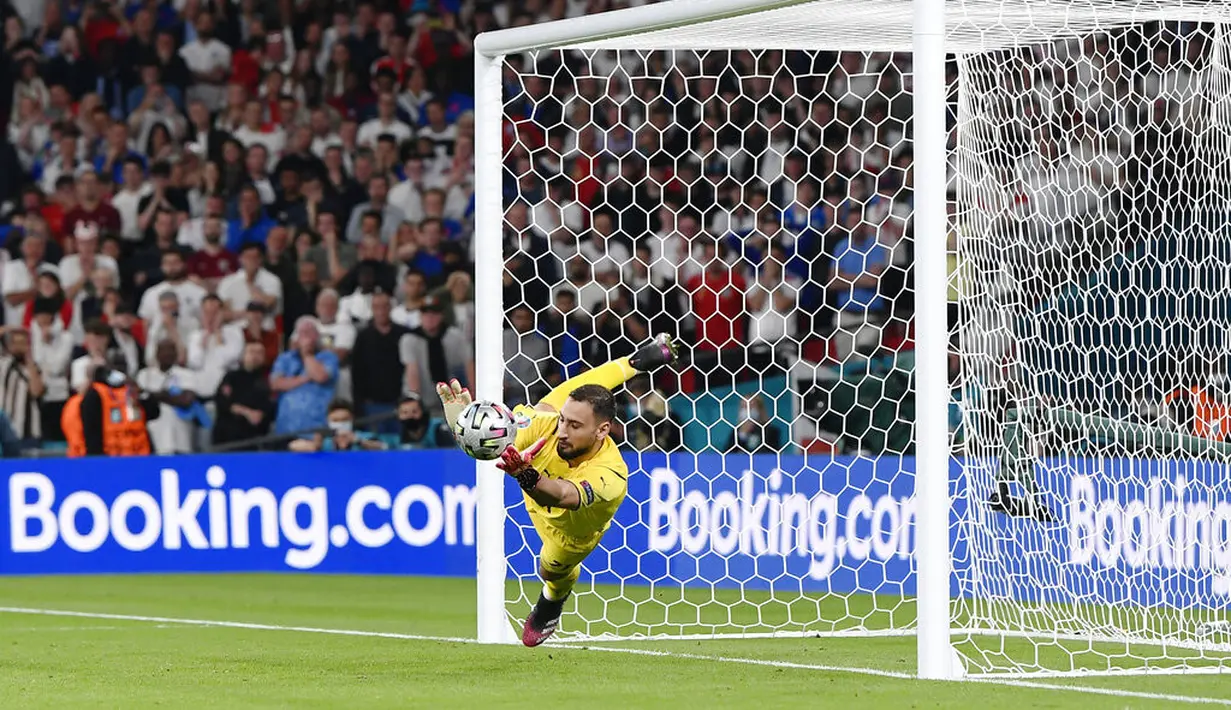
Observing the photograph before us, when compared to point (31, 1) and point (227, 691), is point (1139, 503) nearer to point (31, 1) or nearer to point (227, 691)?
point (227, 691)

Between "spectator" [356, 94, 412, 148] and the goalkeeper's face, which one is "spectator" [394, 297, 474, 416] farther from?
the goalkeeper's face

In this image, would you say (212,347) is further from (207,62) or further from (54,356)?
(207,62)

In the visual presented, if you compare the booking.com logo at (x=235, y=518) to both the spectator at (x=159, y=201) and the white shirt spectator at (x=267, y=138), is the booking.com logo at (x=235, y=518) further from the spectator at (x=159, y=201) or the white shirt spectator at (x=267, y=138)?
the white shirt spectator at (x=267, y=138)

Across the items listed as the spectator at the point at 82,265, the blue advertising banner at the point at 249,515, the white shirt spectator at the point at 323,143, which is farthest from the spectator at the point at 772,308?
the spectator at the point at 82,265

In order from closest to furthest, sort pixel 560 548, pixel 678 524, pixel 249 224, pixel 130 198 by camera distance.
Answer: pixel 560 548 → pixel 678 524 → pixel 249 224 → pixel 130 198

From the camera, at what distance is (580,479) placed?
8.85 meters

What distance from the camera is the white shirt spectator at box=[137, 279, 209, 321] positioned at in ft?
54.0

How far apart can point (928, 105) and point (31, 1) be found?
14398 millimetres

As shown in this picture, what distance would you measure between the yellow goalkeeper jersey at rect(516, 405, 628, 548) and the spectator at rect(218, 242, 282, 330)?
7.63 meters

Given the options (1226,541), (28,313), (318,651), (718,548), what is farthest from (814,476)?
(28,313)

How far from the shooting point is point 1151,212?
424 inches

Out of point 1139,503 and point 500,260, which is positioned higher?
point 500,260

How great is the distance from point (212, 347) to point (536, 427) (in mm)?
7504

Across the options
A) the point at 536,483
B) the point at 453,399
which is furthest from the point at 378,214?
the point at 536,483
